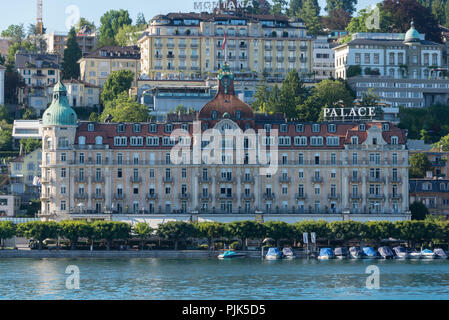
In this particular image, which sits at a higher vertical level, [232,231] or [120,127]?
[120,127]

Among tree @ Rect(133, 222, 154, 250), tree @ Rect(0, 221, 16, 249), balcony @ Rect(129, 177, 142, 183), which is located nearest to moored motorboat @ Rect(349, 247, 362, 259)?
tree @ Rect(133, 222, 154, 250)

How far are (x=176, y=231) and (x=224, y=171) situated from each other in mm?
15941

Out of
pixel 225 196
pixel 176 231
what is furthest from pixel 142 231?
pixel 225 196

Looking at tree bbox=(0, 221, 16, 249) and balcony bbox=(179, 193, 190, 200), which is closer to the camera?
tree bbox=(0, 221, 16, 249)

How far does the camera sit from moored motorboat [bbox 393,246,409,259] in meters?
164

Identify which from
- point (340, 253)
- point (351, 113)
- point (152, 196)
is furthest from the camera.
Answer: point (351, 113)

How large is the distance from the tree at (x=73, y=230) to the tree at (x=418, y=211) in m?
44.3

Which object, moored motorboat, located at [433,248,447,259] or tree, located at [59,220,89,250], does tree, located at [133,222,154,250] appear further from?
moored motorboat, located at [433,248,447,259]

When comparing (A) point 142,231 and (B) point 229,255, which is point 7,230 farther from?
(B) point 229,255

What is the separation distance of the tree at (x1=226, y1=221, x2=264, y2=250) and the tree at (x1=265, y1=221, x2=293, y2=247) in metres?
0.97

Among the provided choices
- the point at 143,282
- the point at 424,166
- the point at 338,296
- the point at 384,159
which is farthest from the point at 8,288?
the point at 424,166

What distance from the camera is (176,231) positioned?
544 feet

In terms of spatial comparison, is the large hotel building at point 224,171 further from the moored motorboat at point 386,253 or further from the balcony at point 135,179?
the moored motorboat at point 386,253
